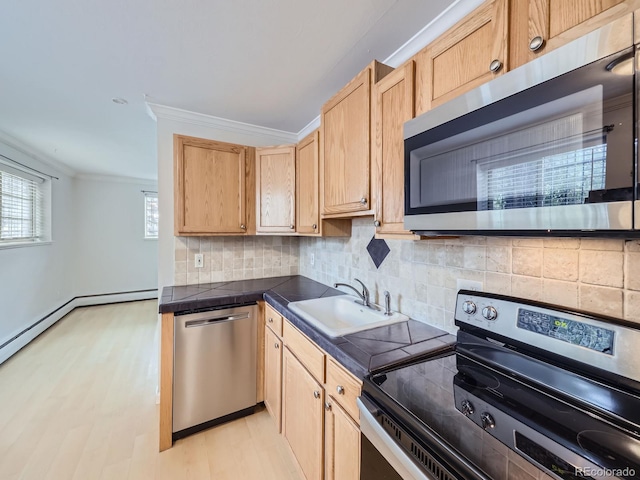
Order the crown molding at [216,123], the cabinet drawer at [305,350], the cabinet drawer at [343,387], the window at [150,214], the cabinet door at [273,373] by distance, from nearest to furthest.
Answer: the cabinet drawer at [343,387] → the cabinet drawer at [305,350] → the cabinet door at [273,373] → the crown molding at [216,123] → the window at [150,214]

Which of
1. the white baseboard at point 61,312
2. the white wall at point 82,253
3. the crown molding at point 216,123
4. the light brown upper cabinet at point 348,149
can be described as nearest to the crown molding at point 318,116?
the crown molding at point 216,123

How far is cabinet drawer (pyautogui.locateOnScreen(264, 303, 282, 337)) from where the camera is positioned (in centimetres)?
182

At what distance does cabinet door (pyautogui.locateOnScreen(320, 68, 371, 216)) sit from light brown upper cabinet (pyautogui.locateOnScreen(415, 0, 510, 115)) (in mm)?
337

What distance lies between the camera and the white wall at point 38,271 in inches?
120

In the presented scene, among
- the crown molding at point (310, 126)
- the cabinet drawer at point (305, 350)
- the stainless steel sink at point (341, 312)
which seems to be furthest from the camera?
the crown molding at point (310, 126)

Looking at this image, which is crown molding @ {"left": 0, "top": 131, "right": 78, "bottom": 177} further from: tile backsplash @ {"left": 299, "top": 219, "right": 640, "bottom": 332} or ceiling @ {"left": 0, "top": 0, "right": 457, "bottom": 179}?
tile backsplash @ {"left": 299, "top": 219, "right": 640, "bottom": 332}

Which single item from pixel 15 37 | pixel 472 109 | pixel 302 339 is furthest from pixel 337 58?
pixel 15 37

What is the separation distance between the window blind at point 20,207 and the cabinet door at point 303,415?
3710mm

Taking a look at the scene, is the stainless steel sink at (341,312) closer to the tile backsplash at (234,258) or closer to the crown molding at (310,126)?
the tile backsplash at (234,258)

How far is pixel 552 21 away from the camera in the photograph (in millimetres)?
714


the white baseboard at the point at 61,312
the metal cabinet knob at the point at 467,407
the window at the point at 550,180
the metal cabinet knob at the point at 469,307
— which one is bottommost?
the white baseboard at the point at 61,312

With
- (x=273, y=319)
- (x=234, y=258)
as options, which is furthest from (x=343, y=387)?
(x=234, y=258)

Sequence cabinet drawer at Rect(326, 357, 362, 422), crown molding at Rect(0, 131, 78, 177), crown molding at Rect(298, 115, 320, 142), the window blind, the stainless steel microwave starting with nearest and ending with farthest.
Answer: the stainless steel microwave < cabinet drawer at Rect(326, 357, 362, 422) < crown molding at Rect(298, 115, 320, 142) < crown molding at Rect(0, 131, 78, 177) < the window blind

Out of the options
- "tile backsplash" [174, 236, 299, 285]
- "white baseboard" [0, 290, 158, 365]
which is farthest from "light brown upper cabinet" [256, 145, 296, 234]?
"white baseboard" [0, 290, 158, 365]
